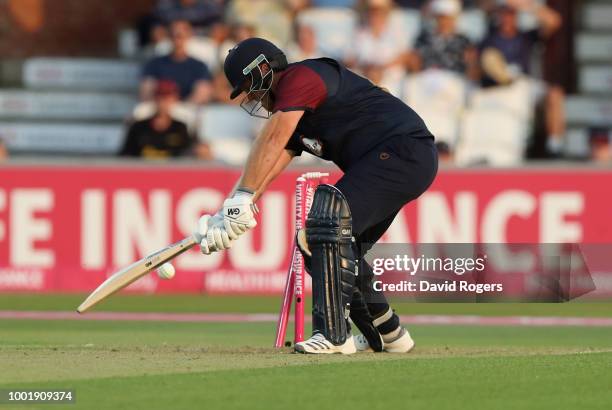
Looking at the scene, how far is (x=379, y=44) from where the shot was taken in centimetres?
1836

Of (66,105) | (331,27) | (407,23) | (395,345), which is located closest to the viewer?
(395,345)

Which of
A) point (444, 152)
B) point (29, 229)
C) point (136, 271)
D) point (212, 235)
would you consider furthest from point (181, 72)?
point (212, 235)

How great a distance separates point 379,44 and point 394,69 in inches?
16.9

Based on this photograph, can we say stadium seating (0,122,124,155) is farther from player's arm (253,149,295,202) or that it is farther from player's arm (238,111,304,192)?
player's arm (238,111,304,192)

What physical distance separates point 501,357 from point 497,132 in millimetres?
9372

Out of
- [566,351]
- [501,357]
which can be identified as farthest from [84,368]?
[566,351]

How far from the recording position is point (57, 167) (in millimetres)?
16188

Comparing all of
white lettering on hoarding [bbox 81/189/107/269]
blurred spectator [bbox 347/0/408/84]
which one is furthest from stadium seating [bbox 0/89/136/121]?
white lettering on hoarding [bbox 81/189/107/269]

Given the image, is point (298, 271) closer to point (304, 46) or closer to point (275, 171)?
point (275, 171)

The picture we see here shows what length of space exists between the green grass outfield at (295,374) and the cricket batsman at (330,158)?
0.46 meters

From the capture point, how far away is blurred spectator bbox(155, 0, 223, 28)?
19.3 metres

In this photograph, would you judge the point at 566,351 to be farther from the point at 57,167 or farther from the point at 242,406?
the point at 57,167

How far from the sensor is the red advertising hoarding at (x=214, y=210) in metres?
15.8

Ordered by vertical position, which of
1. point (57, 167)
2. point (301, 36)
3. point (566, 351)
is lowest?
point (566, 351)
